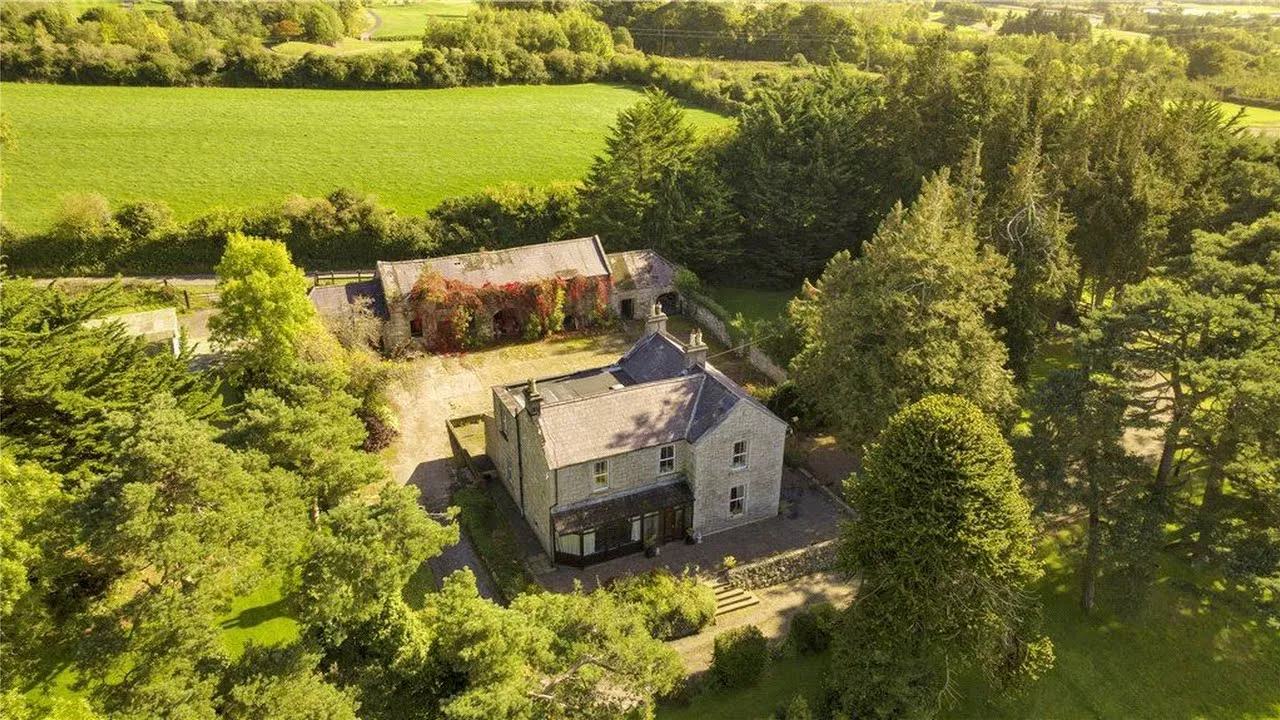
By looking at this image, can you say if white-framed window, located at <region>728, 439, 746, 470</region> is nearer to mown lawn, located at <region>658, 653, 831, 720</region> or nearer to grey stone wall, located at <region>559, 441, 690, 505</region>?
grey stone wall, located at <region>559, 441, 690, 505</region>

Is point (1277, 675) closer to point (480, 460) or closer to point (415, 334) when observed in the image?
point (480, 460)

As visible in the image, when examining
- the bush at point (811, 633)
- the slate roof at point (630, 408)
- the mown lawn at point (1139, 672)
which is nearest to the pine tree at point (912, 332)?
the slate roof at point (630, 408)

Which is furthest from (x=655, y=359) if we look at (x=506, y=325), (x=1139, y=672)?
(x=1139, y=672)

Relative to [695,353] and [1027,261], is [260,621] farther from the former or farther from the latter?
[1027,261]

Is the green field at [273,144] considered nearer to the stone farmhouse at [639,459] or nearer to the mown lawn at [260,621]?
the stone farmhouse at [639,459]

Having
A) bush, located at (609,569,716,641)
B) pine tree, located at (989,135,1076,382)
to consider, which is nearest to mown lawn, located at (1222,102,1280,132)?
pine tree, located at (989,135,1076,382)

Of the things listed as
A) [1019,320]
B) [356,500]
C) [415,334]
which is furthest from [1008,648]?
[415,334]
